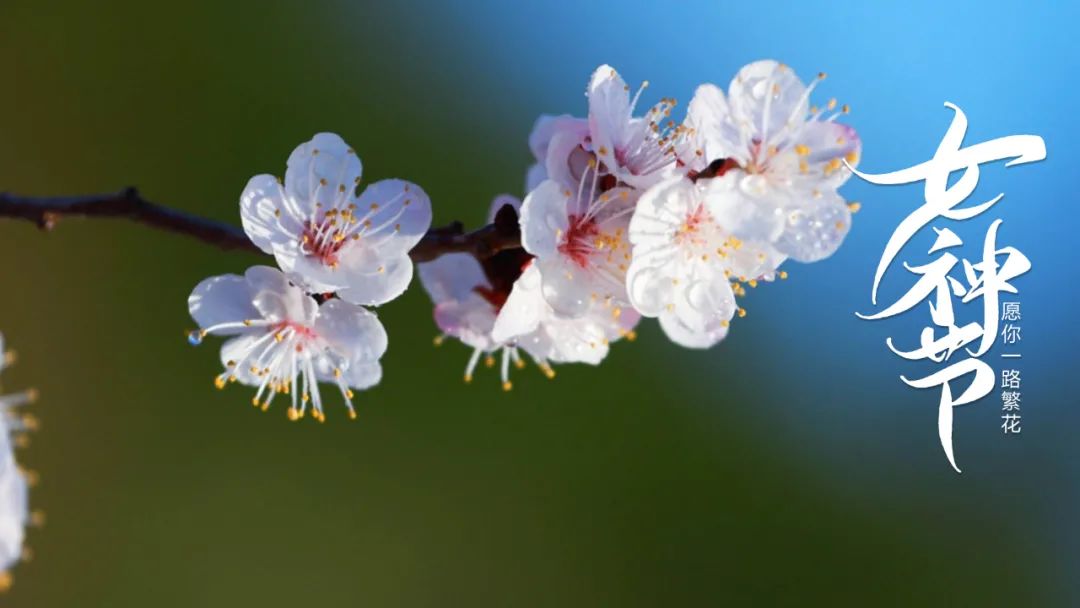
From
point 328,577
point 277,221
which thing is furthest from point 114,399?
point 277,221

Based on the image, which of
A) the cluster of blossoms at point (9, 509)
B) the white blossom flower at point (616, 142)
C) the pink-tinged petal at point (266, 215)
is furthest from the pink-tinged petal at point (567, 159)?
the cluster of blossoms at point (9, 509)

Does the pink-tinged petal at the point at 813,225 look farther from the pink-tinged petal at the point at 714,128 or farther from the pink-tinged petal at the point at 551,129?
the pink-tinged petal at the point at 551,129

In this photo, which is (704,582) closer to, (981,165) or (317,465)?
(317,465)

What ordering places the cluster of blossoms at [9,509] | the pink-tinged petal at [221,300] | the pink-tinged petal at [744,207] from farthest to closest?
the pink-tinged petal at [221,300] < the pink-tinged petal at [744,207] < the cluster of blossoms at [9,509]

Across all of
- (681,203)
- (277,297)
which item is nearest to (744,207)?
(681,203)

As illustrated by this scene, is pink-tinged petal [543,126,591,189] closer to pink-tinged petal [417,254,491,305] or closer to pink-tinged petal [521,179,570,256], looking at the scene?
pink-tinged petal [521,179,570,256]

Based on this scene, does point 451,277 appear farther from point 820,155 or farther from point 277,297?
point 820,155

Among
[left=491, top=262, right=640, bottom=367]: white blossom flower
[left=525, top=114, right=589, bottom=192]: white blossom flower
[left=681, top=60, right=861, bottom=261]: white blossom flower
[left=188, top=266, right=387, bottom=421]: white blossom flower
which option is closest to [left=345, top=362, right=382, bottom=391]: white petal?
[left=188, top=266, right=387, bottom=421]: white blossom flower
